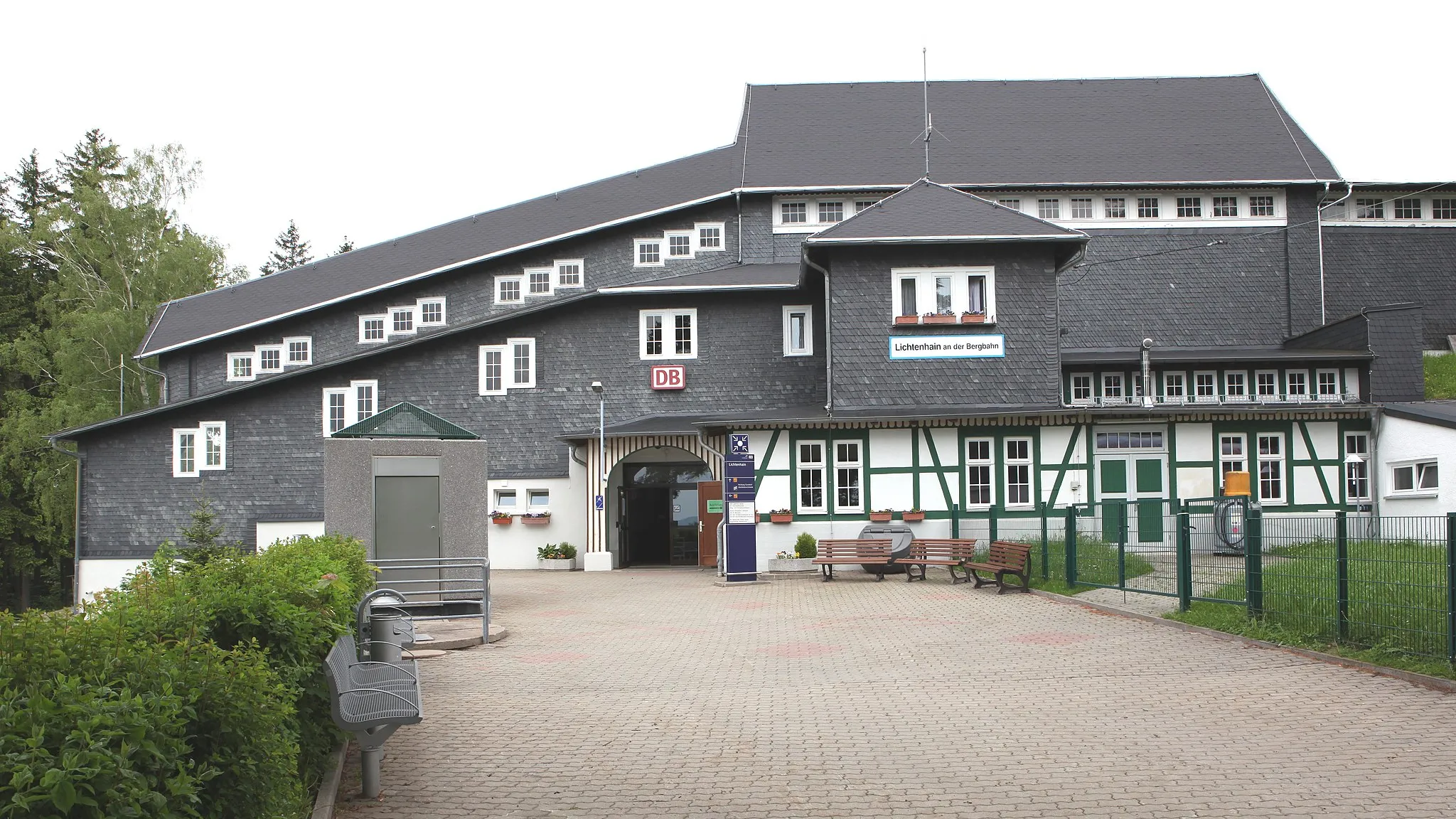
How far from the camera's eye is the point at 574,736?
8.52m

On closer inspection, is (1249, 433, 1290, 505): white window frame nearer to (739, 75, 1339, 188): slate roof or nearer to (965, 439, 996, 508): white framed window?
(965, 439, 996, 508): white framed window

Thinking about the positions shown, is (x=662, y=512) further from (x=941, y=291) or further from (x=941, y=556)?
(x=941, y=556)

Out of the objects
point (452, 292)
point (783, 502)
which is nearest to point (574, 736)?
point (783, 502)

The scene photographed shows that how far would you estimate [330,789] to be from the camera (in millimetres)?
6590

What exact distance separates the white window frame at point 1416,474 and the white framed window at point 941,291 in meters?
8.32

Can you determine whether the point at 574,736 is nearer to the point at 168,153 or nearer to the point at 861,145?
the point at 861,145

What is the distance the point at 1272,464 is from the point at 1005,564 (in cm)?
992

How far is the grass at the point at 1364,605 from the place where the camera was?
9.80m

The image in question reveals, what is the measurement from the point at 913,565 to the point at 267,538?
1620 centimetres

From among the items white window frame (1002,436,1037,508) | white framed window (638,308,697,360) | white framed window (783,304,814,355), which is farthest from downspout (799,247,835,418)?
white framed window (638,308,697,360)

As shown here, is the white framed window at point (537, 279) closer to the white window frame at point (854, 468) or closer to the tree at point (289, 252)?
the white window frame at point (854, 468)

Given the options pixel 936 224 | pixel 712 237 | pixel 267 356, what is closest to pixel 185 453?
pixel 267 356

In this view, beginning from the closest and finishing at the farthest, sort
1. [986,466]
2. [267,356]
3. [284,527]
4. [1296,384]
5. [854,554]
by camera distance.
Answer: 1. [854,554]
2. [986,466]
3. [1296,384]
4. [284,527]
5. [267,356]

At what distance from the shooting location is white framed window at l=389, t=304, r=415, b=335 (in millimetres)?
36219
